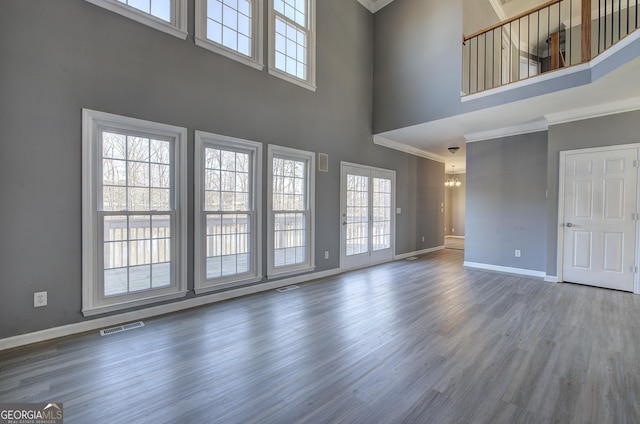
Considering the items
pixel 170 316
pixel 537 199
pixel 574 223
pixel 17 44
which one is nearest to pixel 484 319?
pixel 574 223

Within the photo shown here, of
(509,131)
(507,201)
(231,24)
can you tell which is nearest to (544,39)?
(509,131)

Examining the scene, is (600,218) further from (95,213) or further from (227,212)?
(95,213)

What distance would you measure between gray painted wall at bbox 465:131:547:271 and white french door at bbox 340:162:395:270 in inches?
65.0

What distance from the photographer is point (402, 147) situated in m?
6.73

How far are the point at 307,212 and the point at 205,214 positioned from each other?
1.73 meters

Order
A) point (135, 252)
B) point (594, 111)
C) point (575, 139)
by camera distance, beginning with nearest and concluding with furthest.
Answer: point (135, 252) < point (594, 111) < point (575, 139)

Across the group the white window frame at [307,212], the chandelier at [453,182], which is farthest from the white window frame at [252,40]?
the chandelier at [453,182]

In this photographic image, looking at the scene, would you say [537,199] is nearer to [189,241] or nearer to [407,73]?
[407,73]

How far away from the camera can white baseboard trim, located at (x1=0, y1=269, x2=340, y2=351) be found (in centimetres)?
249

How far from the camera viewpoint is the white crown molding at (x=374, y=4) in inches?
225

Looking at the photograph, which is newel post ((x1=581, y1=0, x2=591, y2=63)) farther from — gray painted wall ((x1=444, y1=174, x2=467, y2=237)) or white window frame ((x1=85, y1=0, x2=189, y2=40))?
gray painted wall ((x1=444, y1=174, x2=467, y2=237))

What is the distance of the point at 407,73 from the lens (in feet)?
17.6

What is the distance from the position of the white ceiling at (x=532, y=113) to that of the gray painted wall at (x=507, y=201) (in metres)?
0.31

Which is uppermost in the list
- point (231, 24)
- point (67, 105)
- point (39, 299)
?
point (231, 24)
